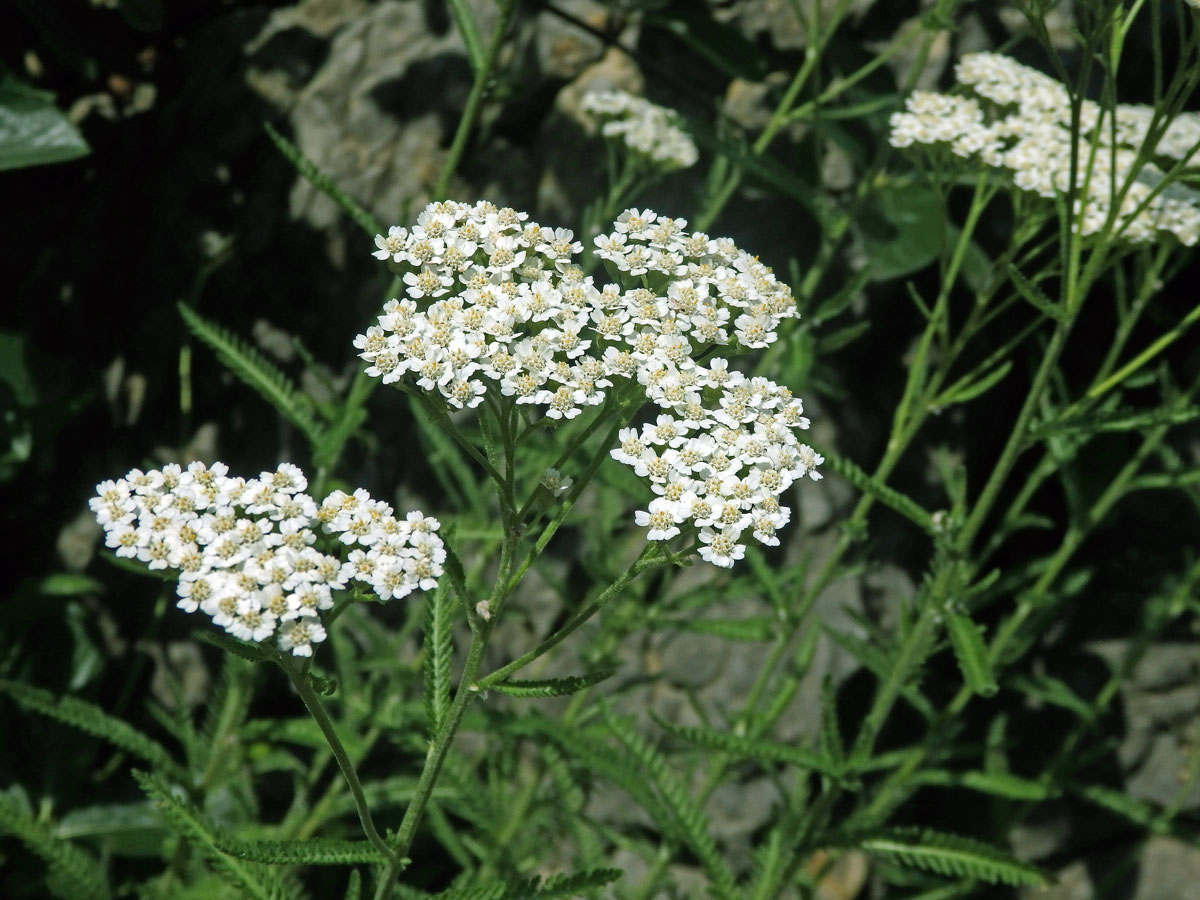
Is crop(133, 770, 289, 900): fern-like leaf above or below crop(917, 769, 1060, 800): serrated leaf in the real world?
above

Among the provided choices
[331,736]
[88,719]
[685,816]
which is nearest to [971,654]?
[685,816]

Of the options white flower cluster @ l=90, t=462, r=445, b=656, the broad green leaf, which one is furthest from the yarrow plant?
the broad green leaf

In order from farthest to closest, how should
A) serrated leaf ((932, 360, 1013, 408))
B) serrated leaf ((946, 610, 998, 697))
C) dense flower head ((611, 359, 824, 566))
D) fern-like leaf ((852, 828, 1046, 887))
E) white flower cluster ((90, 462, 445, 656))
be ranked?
serrated leaf ((932, 360, 1013, 408)) < fern-like leaf ((852, 828, 1046, 887)) < serrated leaf ((946, 610, 998, 697)) < dense flower head ((611, 359, 824, 566)) < white flower cluster ((90, 462, 445, 656))

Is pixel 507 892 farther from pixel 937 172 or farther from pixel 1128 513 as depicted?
pixel 1128 513

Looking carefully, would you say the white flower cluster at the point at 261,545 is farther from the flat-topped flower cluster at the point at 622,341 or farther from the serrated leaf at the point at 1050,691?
the serrated leaf at the point at 1050,691

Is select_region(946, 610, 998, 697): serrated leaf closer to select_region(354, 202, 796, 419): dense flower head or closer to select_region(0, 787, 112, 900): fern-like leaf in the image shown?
select_region(354, 202, 796, 419): dense flower head

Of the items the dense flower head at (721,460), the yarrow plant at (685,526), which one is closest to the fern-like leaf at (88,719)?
the yarrow plant at (685,526)

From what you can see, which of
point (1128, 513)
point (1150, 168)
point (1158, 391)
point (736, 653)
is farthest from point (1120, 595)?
point (1150, 168)
